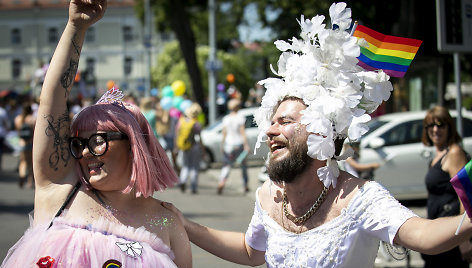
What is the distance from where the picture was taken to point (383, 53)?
3.00 metres

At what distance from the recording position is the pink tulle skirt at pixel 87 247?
2.48m

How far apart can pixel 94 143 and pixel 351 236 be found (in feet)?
3.91

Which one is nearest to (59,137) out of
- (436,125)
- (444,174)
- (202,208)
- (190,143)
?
(444,174)

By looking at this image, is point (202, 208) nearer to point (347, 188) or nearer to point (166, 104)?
point (166, 104)

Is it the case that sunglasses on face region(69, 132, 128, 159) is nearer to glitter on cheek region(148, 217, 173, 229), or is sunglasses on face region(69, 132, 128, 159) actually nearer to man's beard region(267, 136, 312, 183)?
glitter on cheek region(148, 217, 173, 229)

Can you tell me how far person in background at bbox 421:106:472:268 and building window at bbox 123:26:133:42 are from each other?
214 ft

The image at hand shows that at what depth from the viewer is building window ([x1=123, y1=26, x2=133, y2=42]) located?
224 ft

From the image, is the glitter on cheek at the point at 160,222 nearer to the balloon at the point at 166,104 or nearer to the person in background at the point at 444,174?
the person in background at the point at 444,174

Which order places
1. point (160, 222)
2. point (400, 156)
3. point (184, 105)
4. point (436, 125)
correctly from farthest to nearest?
point (184, 105)
point (400, 156)
point (436, 125)
point (160, 222)

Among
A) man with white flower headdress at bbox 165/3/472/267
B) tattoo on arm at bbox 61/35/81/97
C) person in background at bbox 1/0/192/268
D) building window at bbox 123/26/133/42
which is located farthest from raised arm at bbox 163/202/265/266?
building window at bbox 123/26/133/42

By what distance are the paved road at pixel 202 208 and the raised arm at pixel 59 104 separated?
4.19m

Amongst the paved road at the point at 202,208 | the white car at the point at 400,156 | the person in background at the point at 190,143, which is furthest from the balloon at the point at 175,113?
the white car at the point at 400,156

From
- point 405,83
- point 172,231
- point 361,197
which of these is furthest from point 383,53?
point 405,83

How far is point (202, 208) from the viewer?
10.4 m
